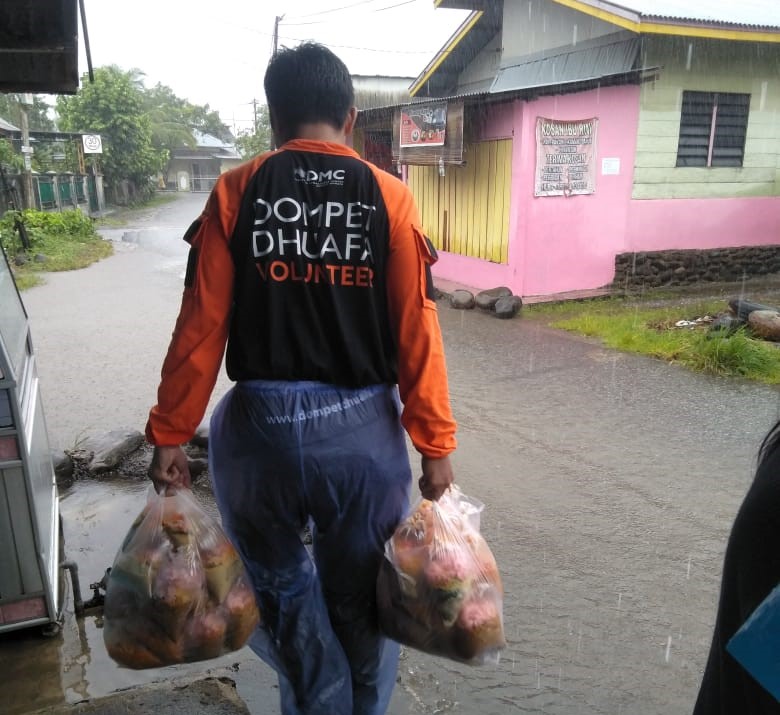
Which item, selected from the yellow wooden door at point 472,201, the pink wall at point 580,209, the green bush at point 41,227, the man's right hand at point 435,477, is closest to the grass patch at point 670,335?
the pink wall at point 580,209

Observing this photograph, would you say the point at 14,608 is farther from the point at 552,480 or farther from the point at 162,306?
the point at 162,306

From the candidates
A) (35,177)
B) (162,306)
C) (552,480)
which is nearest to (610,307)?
(552,480)

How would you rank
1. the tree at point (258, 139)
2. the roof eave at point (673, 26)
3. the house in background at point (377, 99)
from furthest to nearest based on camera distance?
the tree at point (258, 139) → the house in background at point (377, 99) → the roof eave at point (673, 26)

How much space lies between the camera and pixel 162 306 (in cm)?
1052

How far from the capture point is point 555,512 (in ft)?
13.3

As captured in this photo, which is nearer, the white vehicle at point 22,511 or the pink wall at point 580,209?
the white vehicle at point 22,511

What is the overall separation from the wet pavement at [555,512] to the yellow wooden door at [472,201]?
6.90ft

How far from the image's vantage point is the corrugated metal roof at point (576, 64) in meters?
10.0

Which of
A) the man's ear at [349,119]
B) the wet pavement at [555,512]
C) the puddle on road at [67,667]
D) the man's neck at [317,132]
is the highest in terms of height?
the man's ear at [349,119]

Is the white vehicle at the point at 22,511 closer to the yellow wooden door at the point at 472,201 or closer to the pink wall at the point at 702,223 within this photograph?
Result: the yellow wooden door at the point at 472,201

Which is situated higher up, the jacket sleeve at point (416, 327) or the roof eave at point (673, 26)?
the roof eave at point (673, 26)

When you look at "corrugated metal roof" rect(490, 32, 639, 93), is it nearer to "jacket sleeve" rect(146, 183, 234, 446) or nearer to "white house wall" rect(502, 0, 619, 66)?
"white house wall" rect(502, 0, 619, 66)

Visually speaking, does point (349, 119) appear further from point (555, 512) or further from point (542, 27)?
point (542, 27)

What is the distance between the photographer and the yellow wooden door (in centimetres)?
986
